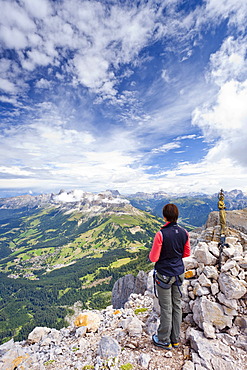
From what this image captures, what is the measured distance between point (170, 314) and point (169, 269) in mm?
1540

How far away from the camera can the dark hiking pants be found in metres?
5.99

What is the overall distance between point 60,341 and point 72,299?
212 metres

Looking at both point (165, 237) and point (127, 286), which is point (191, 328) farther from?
point (127, 286)

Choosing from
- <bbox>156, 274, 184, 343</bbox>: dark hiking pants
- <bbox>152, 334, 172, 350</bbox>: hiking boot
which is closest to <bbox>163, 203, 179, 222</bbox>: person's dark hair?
<bbox>156, 274, 184, 343</bbox>: dark hiking pants

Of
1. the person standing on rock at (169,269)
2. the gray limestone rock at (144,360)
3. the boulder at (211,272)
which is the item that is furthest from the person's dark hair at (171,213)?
the gray limestone rock at (144,360)

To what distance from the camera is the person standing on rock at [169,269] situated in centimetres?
589

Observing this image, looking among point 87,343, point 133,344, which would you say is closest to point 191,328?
point 133,344

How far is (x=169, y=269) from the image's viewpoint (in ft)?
19.6

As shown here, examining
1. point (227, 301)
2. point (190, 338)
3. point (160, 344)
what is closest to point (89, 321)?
point (160, 344)

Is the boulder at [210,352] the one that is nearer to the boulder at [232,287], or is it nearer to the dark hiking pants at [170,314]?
the dark hiking pants at [170,314]

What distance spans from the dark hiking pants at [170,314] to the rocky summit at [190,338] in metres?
0.43

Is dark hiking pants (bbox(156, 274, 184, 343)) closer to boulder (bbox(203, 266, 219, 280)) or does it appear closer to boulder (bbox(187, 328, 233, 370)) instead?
boulder (bbox(187, 328, 233, 370))

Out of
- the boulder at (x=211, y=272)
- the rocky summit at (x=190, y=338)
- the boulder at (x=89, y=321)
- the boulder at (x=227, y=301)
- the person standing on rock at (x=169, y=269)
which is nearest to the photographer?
the rocky summit at (x=190, y=338)

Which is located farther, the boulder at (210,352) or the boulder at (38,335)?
the boulder at (38,335)
